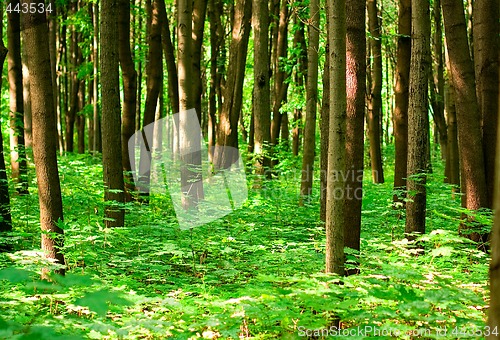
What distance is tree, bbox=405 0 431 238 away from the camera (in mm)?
7828

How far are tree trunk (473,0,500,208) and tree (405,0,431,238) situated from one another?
1048mm

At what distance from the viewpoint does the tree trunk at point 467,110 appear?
7.94 m

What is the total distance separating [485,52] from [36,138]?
6817mm

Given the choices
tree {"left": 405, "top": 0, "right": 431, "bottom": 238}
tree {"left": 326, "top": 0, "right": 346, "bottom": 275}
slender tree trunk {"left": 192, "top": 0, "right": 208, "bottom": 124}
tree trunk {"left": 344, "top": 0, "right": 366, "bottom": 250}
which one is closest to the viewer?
tree {"left": 326, "top": 0, "right": 346, "bottom": 275}

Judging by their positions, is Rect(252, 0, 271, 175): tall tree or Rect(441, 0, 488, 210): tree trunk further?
Rect(252, 0, 271, 175): tall tree

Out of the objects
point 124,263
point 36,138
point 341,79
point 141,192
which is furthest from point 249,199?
point 341,79

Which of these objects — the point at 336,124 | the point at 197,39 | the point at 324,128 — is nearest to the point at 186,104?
the point at 324,128

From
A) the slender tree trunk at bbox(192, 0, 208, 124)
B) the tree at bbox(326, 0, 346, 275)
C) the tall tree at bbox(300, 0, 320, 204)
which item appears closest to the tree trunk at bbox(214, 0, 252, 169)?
the slender tree trunk at bbox(192, 0, 208, 124)

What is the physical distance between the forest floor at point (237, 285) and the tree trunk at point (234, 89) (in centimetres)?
471

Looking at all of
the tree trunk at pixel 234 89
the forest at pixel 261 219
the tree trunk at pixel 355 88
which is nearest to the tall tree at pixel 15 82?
the forest at pixel 261 219

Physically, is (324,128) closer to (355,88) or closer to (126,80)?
(355,88)

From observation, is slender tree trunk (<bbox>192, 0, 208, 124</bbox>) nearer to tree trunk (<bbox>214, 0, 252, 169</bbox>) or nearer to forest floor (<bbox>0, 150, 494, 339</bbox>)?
tree trunk (<bbox>214, 0, 252, 169</bbox>)

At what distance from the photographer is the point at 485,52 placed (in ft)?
27.3

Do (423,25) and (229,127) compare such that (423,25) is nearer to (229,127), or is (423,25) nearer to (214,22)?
(229,127)
